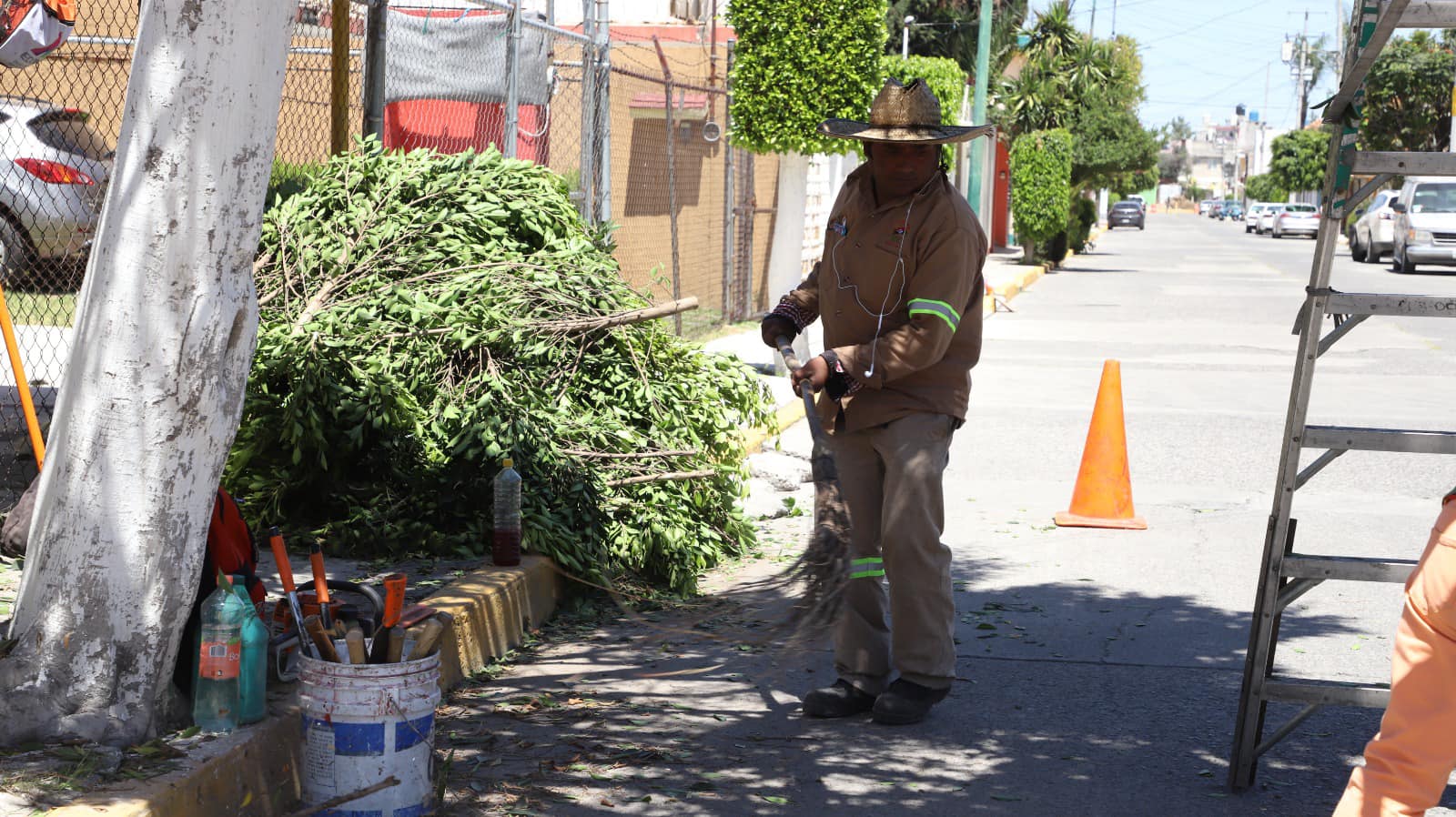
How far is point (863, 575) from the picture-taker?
5.02 metres

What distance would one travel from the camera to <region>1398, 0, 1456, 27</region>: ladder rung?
12.6 ft

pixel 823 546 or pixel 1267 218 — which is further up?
pixel 1267 218

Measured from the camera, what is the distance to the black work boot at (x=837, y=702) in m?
5.02

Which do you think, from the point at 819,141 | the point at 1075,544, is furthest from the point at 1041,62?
the point at 1075,544

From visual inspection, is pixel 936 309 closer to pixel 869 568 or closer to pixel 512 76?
pixel 869 568

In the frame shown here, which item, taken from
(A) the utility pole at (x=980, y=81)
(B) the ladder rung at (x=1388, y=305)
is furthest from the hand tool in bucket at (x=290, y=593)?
(A) the utility pole at (x=980, y=81)

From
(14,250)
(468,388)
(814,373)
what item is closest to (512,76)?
(468,388)

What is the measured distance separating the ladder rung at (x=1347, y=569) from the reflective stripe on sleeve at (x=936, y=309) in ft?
3.90

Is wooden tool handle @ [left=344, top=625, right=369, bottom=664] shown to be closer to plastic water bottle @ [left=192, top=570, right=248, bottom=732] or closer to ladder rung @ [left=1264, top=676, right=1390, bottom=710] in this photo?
Answer: plastic water bottle @ [left=192, top=570, right=248, bottom=732]

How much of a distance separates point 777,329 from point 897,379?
20.6 inches

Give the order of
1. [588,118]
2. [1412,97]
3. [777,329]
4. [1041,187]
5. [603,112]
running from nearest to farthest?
[777,329] → [588,118] → [603,112] → [1041,187] → [1412,97]

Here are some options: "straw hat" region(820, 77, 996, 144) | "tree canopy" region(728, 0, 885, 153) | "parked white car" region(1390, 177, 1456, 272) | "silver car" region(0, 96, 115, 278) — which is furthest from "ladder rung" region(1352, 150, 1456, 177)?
"parked white car" region(1390, 177, 1456, 272)

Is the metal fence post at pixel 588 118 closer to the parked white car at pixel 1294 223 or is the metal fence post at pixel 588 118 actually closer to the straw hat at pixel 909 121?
the straw hat at pixel 909 121

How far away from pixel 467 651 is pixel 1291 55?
139 m
